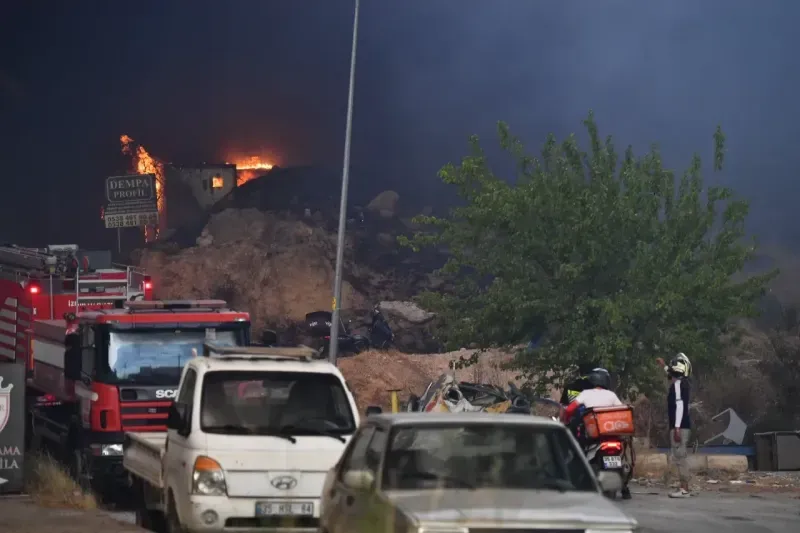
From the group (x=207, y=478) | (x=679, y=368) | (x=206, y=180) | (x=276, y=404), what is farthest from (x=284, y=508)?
(x=206, y=180)

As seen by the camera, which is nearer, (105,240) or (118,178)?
(118,178)

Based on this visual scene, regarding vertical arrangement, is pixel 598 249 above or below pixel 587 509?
above

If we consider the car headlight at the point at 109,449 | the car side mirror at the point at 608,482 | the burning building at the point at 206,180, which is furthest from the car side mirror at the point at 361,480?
the burning building at the point at 206,180

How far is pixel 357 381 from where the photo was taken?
118 ft

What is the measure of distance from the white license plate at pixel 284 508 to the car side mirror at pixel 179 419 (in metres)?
1.03

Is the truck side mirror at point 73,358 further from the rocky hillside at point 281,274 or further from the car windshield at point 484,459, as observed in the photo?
the rocky hillside at point 281,274

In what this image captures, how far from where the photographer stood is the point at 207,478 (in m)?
10.5

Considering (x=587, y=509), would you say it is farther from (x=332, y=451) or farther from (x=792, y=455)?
(x=792, y=455)

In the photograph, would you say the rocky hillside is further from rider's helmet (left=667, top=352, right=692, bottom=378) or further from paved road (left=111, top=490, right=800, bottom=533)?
paved road (left=111, top=490, right=800, bottom=533)

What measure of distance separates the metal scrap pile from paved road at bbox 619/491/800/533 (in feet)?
8.39

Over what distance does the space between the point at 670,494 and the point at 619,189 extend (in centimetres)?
947

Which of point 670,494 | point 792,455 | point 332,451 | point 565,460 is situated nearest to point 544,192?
point 792,455

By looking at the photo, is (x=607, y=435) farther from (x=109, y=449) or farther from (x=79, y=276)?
(x=79, y=276)

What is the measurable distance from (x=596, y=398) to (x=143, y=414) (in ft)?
20.2
